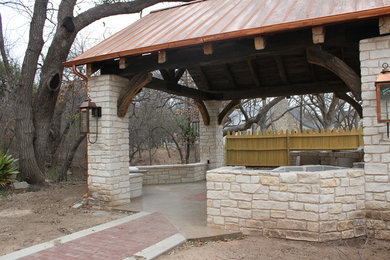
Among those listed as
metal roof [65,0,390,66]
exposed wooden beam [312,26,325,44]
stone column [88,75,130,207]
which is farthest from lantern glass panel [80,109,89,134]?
exposed wooden beam [312,26,325,44]

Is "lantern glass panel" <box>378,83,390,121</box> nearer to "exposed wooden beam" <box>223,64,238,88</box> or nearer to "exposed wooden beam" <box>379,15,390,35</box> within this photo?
"exposed wooden beam" <box>379,15,390,35</box>

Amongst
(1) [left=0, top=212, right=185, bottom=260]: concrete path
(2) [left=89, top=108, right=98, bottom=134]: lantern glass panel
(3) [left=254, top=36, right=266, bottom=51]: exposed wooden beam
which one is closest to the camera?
(1) [left=0, top=212, right=185, bottom=260]: concrete path

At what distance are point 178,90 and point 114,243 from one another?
5.21 meters

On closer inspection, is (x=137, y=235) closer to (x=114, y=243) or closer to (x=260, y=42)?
(x=114, y=243)

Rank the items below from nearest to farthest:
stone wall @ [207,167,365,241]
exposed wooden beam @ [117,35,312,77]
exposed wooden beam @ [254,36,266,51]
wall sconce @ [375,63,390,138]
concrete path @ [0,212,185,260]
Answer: concrete path @ [0,212,185,260]
wall sconce @ [375,63,390,138]
stone wall @ [207,167,365,241]
exposed wooden beam @ [254,36,266,51]
exposed wooden beam @ [117,35,312,77]

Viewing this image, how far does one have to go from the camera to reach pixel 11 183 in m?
8.35

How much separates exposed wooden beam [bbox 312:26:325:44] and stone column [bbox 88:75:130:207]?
160 inches

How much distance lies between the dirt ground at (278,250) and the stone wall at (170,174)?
5.17 metres

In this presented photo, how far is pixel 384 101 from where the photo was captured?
4266 millimetres

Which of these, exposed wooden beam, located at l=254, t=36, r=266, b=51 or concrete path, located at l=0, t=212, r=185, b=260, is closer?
concrete path, located at l=0, t=212, r=185, b=260

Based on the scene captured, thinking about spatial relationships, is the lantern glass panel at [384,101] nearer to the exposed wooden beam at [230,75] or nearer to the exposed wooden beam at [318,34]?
the exposed wooden beam at [318,34]

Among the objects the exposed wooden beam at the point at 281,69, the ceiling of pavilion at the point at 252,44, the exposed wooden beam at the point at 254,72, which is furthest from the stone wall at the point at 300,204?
the exposed wooden beam at the point at 254,72

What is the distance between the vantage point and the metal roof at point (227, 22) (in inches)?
177

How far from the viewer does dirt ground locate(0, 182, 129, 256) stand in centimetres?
475
